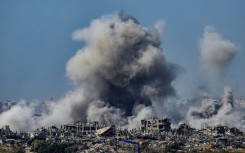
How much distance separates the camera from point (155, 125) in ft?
427

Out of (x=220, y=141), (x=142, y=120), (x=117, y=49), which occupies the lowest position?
(x=220, y=141)

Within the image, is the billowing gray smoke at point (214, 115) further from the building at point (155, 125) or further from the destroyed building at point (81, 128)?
the destroyed building at point (81, 128)

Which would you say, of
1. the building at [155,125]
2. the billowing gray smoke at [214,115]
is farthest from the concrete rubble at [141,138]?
the billowing gray smoke at [214,115]

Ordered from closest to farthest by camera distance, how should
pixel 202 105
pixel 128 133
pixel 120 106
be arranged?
1. pixel 128 133
2. pixel 120 106
3. pixel 202 105

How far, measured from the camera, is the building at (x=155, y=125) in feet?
422

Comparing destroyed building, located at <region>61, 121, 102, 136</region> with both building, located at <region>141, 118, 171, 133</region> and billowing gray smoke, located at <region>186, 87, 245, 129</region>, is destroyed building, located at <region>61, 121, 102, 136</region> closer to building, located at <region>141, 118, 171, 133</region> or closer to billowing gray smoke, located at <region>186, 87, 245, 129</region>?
building, located at <region>141, 118, 171, 133</region>

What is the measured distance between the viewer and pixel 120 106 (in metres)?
140

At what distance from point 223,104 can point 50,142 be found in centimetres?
5253

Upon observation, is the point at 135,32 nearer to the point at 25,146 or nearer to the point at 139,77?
the point at 139,77

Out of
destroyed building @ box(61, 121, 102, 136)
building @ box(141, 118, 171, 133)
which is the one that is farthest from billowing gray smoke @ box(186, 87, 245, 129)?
destroyed building @ box(61, 121, 102, 136)

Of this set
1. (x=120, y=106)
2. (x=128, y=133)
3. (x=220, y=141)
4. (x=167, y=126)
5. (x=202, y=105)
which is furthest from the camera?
(x=202, y=105)

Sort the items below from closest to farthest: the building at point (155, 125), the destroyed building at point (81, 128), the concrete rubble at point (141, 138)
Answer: the concrete rubble at point (141, 138), the destroyed building at point (81, 128), the building at point (155, 125)

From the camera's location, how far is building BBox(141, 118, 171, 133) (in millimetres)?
128750

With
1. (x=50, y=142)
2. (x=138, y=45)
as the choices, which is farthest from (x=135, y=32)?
(x=50, y=142)
